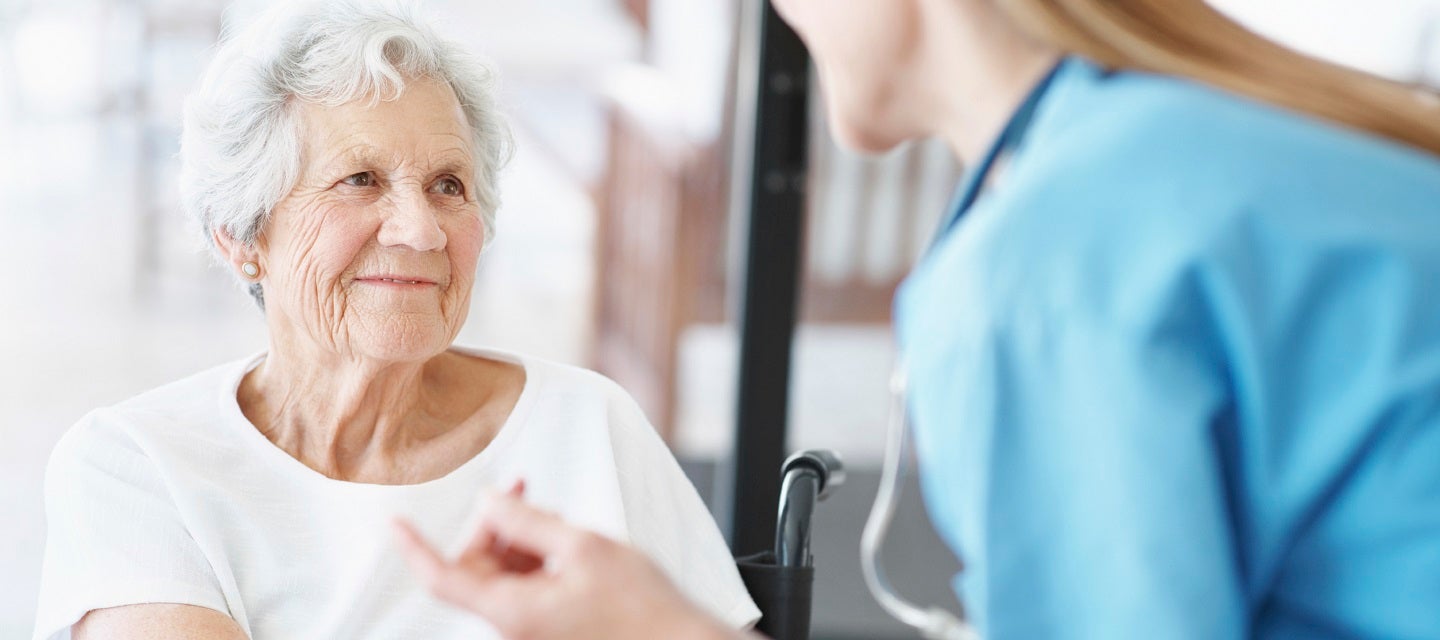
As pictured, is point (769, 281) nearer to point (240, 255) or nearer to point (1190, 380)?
point (240, 255)

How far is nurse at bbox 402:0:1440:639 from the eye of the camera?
0.76 metres

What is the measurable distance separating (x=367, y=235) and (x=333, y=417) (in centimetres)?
21

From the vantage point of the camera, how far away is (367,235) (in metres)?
1.53

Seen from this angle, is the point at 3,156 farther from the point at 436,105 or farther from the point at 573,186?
the point at 436,105

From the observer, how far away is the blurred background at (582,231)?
10.7 ft

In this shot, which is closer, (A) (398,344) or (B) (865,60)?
(B) (865,60)

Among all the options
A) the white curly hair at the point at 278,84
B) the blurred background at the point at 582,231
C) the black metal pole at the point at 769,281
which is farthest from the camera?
the blurred background at the point at 582,231

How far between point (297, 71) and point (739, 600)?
2.53 feet

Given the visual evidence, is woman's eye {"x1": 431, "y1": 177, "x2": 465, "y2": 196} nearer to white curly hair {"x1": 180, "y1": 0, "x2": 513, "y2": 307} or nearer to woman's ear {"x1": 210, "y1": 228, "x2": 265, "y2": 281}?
white curly hair {"x1": 180, "y1": 0, "x2": 513, "y2": 307}

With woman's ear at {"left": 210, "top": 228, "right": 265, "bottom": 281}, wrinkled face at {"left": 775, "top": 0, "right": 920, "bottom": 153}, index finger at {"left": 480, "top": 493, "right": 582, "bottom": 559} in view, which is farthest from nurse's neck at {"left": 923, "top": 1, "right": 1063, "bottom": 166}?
woman's ear at {"left": 210, "top": 228, "right": 265, "bottom": 281}

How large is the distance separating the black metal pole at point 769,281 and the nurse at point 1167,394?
2.01 meters

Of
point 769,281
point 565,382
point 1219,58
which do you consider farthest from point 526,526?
point 769,281

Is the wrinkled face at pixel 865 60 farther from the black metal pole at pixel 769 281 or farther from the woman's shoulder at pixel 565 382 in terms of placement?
the black metal pole at pixel 769 281

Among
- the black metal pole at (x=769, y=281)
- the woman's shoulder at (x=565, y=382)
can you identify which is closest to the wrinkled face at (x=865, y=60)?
the woman's shoulder at (x=565, y=382)
